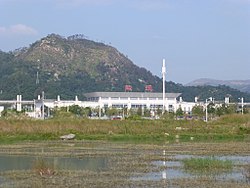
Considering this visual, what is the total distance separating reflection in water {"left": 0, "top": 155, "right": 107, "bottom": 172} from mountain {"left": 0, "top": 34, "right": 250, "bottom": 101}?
4518 inches

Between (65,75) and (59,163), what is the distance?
5909 inches

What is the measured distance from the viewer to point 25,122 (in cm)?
4378

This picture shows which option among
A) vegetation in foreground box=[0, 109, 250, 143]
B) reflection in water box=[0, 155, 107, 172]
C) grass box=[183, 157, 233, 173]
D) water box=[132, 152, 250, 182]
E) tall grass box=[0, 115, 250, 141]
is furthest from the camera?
tall grass box=[0, 115, 250, 141]

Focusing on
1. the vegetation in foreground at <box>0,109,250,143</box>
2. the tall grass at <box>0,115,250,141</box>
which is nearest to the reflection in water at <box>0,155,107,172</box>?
the vegetation in foreground at <box>0,109,250,143</box>

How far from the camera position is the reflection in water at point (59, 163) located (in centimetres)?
2033

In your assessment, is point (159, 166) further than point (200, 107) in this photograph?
No

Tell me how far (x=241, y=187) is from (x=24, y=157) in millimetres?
12319

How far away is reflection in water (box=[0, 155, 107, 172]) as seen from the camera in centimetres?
2033

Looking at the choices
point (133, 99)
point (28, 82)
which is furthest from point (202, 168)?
point (28, 82)

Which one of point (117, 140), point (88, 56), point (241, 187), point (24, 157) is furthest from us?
point (88, 56)

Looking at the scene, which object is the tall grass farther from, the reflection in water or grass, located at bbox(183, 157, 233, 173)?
grass, located at bbox(183, 157, 233, 173)

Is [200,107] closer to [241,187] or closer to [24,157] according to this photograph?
[24,157]

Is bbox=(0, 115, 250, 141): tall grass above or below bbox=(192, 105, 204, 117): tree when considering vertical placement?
below

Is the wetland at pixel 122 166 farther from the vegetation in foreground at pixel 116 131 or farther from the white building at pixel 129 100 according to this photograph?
the white building at pixel 129 100
